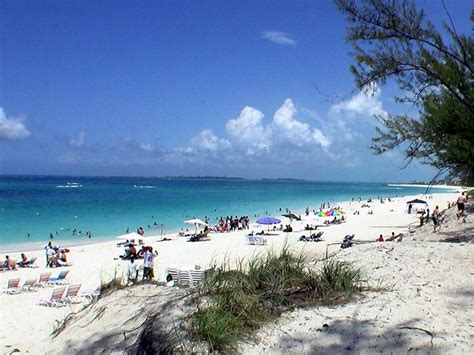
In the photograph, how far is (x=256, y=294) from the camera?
441 centimetres

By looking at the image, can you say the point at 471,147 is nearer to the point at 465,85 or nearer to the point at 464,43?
the point at 465,85

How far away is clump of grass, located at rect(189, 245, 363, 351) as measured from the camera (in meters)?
3.76

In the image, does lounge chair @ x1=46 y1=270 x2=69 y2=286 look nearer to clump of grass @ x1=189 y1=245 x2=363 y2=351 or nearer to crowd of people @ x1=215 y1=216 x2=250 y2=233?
clump of grass @ x1=189 y1=245 x2=363 y2=351

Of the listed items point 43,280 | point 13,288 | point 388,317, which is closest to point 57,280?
point 43,280

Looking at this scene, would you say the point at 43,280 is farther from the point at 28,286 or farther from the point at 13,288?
the point at 13,288

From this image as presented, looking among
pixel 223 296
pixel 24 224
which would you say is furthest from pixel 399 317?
pixel 24 224

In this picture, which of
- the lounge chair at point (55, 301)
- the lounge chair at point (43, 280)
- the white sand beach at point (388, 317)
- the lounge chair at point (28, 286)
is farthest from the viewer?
the lounge chair at point (43, 280)

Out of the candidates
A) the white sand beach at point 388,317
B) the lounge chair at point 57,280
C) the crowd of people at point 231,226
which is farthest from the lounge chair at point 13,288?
the crowd of people at point 231,226

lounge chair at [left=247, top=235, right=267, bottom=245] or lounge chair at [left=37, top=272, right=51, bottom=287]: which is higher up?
lounge chair at [left=247, top=235, right=267, bottom=245]

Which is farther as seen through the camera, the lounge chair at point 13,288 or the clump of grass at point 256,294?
the lounge chair at point 13,288

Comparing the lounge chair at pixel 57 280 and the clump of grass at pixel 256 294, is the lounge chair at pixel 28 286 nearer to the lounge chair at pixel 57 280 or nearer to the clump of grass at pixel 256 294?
the lounge chair at pixel 57 280

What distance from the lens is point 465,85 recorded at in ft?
34.3

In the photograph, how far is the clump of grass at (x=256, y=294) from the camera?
3.76m

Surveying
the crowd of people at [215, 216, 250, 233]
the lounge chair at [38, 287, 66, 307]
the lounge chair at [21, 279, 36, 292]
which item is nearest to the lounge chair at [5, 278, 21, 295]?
the lounge chair at [21, 279, 36, 292]
